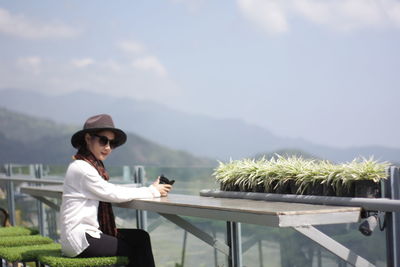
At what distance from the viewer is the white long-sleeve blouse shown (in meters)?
3.41

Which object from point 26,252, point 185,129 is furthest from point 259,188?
point 185,129

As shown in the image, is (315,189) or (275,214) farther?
(315,189)

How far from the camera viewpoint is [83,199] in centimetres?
347

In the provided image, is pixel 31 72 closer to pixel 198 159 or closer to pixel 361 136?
pixel 198 159

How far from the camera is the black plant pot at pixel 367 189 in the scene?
8.65ft

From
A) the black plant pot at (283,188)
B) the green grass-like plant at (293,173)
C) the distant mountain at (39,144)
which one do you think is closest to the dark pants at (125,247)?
the green grass-like plant at (293,173)

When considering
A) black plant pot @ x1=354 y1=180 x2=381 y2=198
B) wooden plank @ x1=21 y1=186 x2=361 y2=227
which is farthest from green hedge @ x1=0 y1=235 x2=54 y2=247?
black plant pot @ x1=354 y1=180 x2=381 y2=198

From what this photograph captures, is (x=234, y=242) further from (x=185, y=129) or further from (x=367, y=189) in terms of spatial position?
(x=185, y=129)

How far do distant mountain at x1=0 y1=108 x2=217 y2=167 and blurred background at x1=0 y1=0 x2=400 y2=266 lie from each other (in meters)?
0.19

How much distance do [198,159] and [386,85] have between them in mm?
21620

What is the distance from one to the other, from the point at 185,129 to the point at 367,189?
7709 centimetres

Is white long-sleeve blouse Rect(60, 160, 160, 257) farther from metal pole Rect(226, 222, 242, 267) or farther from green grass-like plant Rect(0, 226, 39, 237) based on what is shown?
green grass-like plant Rect(0, 226, 39, 237)

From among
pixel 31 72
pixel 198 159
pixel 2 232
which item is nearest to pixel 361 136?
pixel 198 159

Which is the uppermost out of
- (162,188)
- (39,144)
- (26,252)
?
(39,144)
